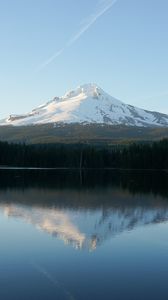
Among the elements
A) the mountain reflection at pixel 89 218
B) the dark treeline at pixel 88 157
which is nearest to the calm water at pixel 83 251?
the mountain reflection at pixel 89 218

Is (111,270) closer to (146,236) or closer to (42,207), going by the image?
(146,236)

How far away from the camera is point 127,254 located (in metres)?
25.4

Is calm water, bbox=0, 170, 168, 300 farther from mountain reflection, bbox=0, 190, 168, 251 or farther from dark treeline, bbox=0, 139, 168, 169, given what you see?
dark treeline, bbox=0, 139, 168, 169

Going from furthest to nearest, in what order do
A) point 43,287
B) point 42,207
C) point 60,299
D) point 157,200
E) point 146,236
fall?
point 157,200
point 42,207
point 146,236
point 43,287
point 60,299

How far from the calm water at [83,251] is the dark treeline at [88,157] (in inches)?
4276

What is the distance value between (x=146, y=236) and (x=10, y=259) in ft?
35.5

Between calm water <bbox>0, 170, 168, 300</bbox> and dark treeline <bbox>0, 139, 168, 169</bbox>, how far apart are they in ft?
356

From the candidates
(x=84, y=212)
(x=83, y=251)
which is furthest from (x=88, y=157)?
(x=83, y=251)

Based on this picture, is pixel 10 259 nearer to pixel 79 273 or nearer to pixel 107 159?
pixel 79 273

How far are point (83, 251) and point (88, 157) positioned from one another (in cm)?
14846

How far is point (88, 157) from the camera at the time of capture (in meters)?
174

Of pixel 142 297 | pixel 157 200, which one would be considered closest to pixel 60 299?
pixel 142 297

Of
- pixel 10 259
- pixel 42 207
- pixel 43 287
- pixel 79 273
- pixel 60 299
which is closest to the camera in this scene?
pixel 60 299

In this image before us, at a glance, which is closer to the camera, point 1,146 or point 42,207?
point 42,207
